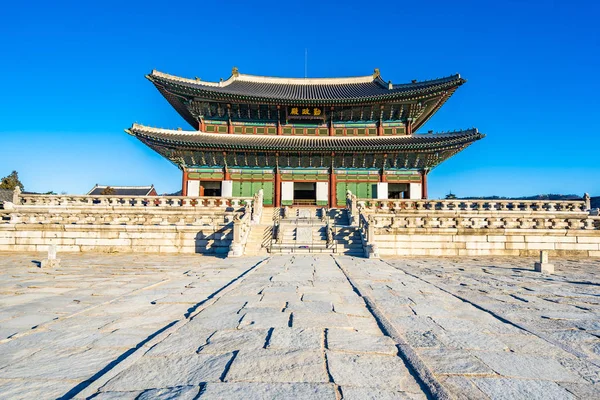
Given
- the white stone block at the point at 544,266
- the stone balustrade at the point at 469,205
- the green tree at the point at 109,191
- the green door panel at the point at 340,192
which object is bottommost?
the white stone block at the point at 544,266

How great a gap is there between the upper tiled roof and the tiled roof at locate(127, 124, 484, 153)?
280 centimetres

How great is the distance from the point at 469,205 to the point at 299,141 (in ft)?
39.2

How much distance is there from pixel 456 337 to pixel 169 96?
24.5 metres

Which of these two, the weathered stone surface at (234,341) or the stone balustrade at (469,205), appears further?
the stone balustrade at (469,205)

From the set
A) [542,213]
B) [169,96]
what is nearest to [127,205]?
[169,96]

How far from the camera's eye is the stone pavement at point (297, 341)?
7.34 ft

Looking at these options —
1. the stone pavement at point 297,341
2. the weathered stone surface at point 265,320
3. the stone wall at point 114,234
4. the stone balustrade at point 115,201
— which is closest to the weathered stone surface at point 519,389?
the stone pavement at point 297,341

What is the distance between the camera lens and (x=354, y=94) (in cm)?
2497

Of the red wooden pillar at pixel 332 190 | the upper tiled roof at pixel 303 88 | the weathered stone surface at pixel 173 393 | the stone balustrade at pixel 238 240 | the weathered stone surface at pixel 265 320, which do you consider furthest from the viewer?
the red wooden pillar at pixel 332 190

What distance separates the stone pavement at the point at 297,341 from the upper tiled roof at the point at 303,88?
17676mm

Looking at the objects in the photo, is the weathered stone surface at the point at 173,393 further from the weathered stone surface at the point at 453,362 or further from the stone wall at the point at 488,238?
the stone wall at the point at 488,238

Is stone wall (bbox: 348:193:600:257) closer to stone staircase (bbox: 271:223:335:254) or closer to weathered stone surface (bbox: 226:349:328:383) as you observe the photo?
stone staircase (bbox: 271:223:335:254)

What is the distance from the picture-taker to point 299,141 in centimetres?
2214

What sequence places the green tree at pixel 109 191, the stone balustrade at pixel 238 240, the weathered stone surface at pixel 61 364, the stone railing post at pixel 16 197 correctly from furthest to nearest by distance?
the green tree at pixel 109 191 → the stone railing post at pixel 16 197 → the stone balustrade at pixel 238 240 → the weathered stone surface at pixel 61 364
